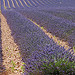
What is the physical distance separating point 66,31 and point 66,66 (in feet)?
15.8

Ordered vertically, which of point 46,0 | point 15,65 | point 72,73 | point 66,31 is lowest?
point 15,65

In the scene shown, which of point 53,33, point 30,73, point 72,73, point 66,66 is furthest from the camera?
→ point 53,33

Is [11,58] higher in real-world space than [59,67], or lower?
lower

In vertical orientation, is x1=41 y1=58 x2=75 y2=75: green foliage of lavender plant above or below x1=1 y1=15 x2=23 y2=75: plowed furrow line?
above

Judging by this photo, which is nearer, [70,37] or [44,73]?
[44,73]

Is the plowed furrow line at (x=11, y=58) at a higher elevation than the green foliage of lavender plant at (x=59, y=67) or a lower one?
lower

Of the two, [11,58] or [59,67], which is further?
[11,58]

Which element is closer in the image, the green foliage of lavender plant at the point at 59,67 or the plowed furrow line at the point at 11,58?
the green foliage of lavender plant at the point at 59,67

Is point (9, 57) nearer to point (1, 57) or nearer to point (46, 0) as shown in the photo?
point (1, 57)

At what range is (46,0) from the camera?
36.6 m

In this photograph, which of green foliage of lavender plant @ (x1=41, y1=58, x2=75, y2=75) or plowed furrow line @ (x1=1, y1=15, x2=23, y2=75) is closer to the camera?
green foliage of lavender plant @ (x1=41, y1=58, x2=75, y2=75)

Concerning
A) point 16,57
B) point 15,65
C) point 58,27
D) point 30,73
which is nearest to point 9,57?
point 16,57

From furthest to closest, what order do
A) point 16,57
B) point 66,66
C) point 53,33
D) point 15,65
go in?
point 53,33
point 16,57
point 15,65
point 66,66

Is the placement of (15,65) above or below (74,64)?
below
